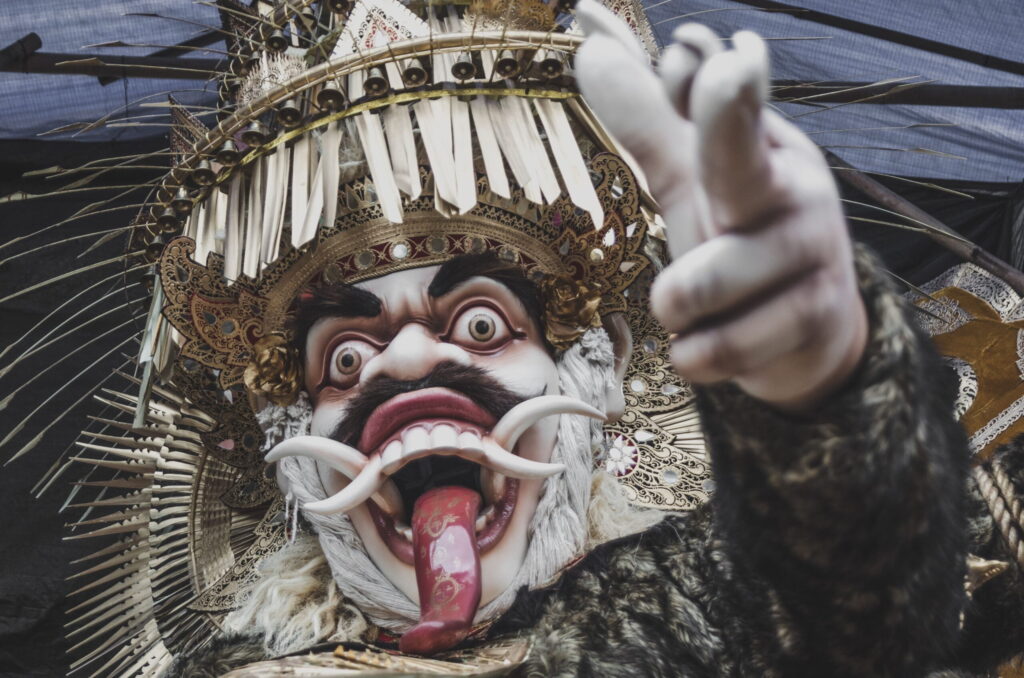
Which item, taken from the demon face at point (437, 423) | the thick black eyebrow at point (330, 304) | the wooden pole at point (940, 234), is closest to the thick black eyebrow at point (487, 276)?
the demon face at point (437, 423)

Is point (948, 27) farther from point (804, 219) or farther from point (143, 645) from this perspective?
point (143, 645)

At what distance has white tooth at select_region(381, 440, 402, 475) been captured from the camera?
65.6 inches

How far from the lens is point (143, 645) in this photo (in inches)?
84.0

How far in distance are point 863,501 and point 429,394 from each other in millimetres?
829

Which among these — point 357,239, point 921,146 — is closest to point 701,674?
point 357,239

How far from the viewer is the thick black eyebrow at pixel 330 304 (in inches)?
72.0

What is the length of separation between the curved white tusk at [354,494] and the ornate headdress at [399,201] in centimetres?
27

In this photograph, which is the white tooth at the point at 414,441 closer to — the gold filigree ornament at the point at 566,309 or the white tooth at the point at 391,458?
the white tooth at the point at 391,458

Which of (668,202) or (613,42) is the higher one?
(613,42)

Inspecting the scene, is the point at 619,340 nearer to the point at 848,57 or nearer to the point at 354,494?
the point at 354,494

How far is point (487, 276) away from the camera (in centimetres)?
187

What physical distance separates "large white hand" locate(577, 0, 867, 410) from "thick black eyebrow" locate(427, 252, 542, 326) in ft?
2.83

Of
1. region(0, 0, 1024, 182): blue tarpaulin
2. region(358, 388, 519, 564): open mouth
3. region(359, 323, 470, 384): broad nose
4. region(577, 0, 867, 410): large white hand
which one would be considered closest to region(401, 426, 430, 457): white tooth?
region(358, 388, 519, 564): open mouth

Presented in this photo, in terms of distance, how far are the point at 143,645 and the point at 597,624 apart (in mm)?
1007
